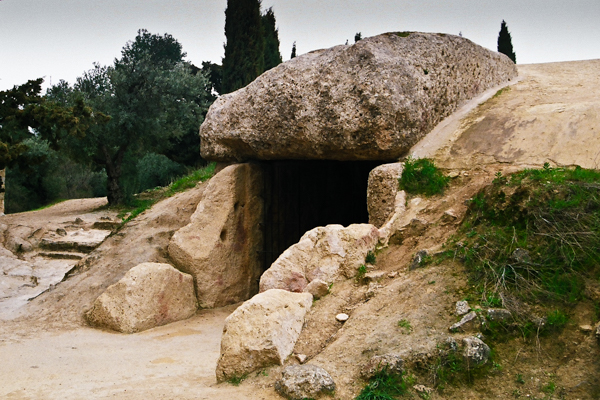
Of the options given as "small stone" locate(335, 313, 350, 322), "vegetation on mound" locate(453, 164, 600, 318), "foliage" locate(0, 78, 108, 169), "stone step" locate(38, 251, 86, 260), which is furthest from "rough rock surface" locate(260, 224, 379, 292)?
"stone step" locate(38, 251, 86, 260)

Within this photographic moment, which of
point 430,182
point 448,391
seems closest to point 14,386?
point 448,391

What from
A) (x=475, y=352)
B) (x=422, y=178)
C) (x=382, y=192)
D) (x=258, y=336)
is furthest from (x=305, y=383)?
(x=422, y=178)

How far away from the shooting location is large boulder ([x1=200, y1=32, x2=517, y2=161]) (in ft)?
22.6

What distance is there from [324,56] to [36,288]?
6.64 m

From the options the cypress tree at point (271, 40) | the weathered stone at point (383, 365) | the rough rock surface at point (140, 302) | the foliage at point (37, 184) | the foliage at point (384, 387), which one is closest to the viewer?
the foliage at point (384, 387)

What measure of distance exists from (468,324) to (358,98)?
3.62m

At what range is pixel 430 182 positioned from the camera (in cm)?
634

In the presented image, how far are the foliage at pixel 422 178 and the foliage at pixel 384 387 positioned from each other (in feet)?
9.21

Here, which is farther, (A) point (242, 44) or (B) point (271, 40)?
(B) point (271, 40)

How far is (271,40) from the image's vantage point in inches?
1007

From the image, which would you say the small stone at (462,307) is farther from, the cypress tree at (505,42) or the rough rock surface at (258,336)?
the cypress tree at (505,42)

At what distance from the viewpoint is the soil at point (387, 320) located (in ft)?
12.4

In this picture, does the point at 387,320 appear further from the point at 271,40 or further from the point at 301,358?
the point at 271,40

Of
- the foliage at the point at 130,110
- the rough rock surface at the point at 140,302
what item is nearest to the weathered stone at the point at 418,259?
the rough rock surface at the point at 140,302
